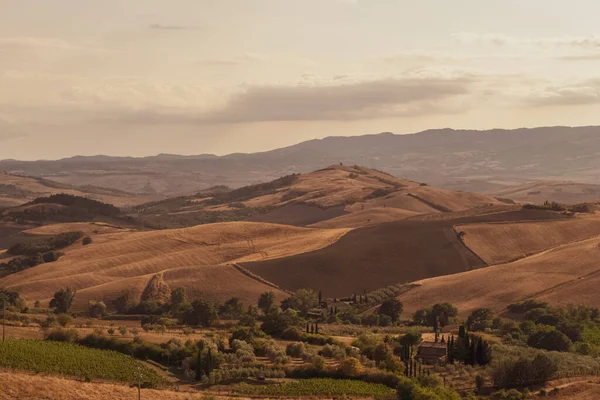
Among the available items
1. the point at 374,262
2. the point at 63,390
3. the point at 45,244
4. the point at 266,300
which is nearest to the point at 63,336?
the point at 63,390

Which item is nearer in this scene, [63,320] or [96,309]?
[63,320]

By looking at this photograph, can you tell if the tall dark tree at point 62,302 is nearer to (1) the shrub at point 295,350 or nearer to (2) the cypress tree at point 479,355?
(1) the shrub at point 295,350

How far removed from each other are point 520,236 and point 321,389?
4091 inches

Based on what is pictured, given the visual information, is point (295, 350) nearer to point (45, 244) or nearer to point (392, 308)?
point (392, 308)

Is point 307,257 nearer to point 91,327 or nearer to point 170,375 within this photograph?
point 91,327

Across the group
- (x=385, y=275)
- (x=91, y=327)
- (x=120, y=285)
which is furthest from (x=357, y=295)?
(x=91, y=327)

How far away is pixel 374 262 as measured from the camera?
459 feet

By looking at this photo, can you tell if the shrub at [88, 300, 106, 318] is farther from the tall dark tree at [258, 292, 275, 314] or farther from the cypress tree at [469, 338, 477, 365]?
the cypress tree at [469, 338, 477, 365]

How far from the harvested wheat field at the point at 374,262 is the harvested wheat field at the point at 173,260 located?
5.98 meters

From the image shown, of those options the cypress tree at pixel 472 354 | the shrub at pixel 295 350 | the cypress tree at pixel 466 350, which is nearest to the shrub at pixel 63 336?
the shrub at pixel 295 350

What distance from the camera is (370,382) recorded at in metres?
62.6

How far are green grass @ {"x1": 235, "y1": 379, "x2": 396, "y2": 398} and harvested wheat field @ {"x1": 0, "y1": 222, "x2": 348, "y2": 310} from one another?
58118 millimetres

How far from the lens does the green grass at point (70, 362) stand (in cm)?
5625

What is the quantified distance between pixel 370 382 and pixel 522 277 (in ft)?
213
